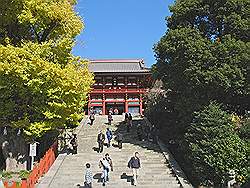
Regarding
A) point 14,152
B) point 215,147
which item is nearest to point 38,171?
point 14,152

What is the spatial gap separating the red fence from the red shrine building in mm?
26590

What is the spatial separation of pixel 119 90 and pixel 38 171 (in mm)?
31122

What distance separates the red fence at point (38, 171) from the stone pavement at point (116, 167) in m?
0.26

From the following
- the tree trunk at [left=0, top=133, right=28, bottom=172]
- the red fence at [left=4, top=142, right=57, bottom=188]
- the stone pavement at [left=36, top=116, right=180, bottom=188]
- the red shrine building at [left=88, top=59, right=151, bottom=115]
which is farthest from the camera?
the red shrine building at [left=88, top=59, right=151, bottom=115]

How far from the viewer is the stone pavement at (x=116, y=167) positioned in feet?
61.1

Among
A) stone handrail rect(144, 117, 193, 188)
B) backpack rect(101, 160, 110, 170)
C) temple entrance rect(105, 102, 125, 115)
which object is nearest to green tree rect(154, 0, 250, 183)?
stone handrail rect(144, 117, 193, 188)

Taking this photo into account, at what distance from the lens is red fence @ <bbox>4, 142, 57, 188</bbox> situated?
1611 centimetres

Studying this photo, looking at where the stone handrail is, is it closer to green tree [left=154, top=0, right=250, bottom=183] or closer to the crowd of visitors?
green tree [left=154, top=0, right=250, bottom=183]

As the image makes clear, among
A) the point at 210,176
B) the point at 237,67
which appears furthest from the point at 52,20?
the point at 210,176

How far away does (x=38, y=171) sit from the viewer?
18.6 meters

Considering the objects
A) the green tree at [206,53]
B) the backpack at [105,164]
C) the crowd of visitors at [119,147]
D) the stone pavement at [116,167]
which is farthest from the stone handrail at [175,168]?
the backpack at [105,164]

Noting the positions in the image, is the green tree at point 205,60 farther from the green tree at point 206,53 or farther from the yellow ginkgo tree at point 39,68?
the yellow ginkgo tree at point 39,68

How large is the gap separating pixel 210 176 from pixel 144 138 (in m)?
9.86

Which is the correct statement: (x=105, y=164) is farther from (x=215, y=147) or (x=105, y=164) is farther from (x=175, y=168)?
(x=215, y=147)
